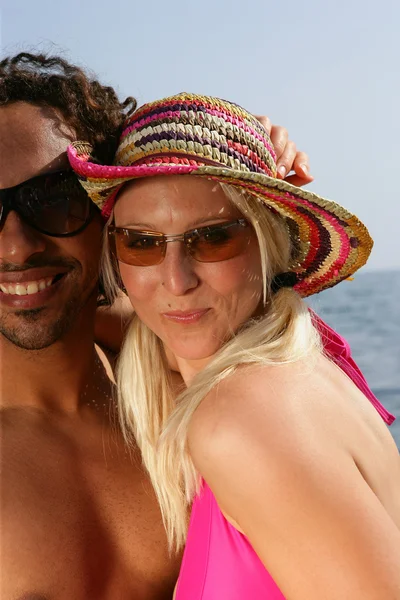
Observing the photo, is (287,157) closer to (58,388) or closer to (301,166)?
(301,166)

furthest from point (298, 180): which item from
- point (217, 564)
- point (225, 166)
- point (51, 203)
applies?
point (217, 564)

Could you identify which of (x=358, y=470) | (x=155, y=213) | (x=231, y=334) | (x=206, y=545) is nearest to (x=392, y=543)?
(x=358, y=470)

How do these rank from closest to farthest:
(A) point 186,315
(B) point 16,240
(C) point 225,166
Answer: (C) point 225,166 → (A) point 186,315 → (B) point 16,240

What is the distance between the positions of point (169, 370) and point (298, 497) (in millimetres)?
1221

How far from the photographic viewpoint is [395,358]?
59.9ft

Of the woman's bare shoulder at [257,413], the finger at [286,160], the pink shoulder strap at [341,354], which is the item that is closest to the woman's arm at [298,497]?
the woman's bare shoulder at [257,413]

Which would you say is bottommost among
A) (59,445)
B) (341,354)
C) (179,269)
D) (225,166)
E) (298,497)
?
(59,445)

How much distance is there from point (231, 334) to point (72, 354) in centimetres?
82

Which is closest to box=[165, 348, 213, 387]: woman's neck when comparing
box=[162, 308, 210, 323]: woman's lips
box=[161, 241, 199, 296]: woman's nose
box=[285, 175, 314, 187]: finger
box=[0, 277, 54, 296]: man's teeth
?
box=[162, 308, 210, 323]: woman's lips

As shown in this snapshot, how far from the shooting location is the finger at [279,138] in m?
2.81

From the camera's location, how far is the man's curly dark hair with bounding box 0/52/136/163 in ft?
9.52

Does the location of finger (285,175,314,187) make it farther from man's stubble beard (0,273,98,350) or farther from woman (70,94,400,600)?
man's stubble beard (0,273,98,350)

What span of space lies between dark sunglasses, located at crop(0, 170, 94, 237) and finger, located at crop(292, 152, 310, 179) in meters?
0.77

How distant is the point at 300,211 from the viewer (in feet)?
7.91
